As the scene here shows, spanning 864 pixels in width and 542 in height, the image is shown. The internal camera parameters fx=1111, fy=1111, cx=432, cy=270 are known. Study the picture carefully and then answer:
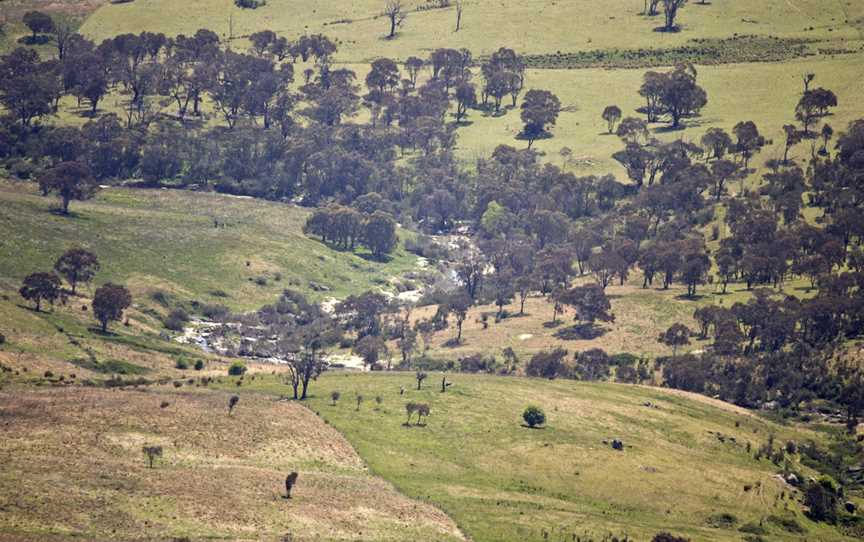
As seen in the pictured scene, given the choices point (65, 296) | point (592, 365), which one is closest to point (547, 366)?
point (592, 365)

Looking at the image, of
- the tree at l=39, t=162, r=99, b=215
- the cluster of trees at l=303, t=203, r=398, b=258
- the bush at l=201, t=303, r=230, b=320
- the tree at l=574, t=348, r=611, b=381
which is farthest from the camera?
the cluster of trees at l=303, t=203, r=398, b=258

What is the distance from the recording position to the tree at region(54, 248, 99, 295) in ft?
474

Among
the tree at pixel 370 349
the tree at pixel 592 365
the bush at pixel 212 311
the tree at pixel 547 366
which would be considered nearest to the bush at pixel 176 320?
the bush at pixel 212 311

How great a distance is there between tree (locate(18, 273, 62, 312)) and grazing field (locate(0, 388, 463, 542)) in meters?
37.8

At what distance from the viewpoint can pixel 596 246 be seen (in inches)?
7431

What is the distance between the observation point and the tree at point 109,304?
131 m

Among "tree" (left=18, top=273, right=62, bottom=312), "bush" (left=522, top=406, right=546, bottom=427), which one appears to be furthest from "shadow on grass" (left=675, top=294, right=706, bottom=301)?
"tree" (left=18, top=273, right=62, bottom=312)

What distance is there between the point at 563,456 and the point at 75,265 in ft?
245

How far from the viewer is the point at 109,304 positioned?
431ft

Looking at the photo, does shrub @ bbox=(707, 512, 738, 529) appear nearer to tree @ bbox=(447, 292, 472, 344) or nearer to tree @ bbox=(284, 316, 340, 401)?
tree @ bbox=(284, 316, 340, 401)

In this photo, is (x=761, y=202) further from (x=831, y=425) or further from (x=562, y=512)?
(x=562, y=512)

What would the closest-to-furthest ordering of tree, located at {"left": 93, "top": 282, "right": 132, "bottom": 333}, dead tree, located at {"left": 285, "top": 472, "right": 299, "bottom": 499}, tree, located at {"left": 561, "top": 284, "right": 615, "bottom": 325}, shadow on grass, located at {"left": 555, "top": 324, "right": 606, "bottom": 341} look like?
1. dead tree, located at {"left": 285, "top": 472, "right": 299, "bottom": 499}
2. tree, located at {"left": 93, "top": 282, "right": 132, "bottom": 333}
3. shadow on grass, located at {"left": 555, "top": 324, "right": 606, "bottom": 341}
4. tree, located at {"left": 561, "top": 284, "right": 615, "bottom": 325}

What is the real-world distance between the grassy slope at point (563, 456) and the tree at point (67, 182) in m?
74.3

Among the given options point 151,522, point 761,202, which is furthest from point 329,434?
point 761,202
